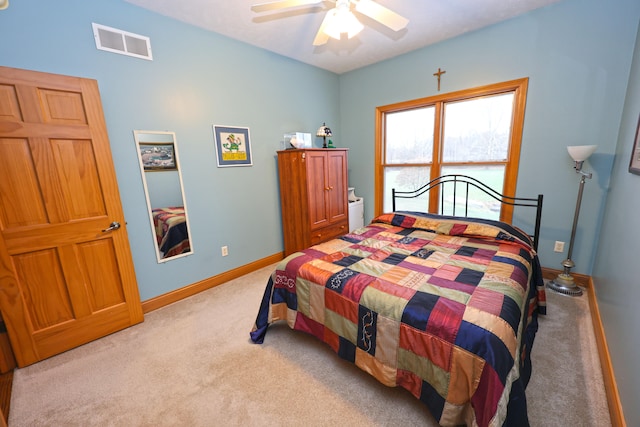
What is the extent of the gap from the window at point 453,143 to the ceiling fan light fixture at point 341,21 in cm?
175

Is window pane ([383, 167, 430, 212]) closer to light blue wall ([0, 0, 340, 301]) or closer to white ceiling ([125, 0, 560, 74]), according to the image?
light blue wall ([0, 0, 340, 301])

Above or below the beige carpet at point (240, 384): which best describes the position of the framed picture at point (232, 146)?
above

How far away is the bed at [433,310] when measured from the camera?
1130mm

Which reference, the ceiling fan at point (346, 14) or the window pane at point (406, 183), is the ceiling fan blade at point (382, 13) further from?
the window pane at point (406, 183)

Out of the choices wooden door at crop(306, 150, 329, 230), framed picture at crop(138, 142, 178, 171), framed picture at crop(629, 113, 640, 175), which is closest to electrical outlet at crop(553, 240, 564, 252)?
framed picture at crop(629, 113, 640, 175)

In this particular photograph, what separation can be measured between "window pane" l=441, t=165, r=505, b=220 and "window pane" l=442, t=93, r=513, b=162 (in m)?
0.12

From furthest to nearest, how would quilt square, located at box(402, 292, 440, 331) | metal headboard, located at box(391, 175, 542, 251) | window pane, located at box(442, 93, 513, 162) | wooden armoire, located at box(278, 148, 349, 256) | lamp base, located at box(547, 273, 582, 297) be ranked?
wooden armoire, located at box(278, 148, 349, 256)
window pane, located at box(442, 93, 513, 162)
metal headboard, located at box(391, 175, 542, 251)
lamp base, located at box(547, 273, 582, 297)
quilt square, located at box(402, 292, 440, 331)

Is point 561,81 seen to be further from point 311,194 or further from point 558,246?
point 311,194

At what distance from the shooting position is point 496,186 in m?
3.02

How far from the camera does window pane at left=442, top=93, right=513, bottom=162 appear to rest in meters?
2.90

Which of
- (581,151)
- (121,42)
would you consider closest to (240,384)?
(121,42)

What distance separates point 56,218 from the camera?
1.89 metres

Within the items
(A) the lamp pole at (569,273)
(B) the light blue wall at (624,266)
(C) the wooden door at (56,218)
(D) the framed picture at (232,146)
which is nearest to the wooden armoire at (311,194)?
(D) the framed picture at (232,146)

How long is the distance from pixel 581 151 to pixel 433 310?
86.2 inches
